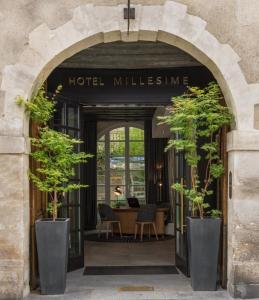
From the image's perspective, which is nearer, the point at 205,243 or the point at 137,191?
the point at 205,243

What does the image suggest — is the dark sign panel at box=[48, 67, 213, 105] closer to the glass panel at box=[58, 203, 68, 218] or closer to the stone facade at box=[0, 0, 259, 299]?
the glass panel at box=[58, 203, 68, 218]

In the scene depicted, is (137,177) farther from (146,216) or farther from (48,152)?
(48,152)

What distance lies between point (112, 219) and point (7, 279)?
623 centimetres

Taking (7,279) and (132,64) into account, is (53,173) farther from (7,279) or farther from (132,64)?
(132,64)

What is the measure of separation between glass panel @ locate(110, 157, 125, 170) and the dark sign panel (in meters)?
7.57

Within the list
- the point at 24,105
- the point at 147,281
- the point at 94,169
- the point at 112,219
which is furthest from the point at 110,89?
the point at 94,169

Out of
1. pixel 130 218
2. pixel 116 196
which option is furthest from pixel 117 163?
pixel 130 218

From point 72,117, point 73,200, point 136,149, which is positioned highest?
point 72,117

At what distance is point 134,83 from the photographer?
266 inches

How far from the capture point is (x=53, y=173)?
4.96m

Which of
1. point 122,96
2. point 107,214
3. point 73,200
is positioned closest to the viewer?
point 73,200

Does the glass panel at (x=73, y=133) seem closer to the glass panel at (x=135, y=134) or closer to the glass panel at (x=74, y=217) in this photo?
the glass panel at (x=74, y=217)

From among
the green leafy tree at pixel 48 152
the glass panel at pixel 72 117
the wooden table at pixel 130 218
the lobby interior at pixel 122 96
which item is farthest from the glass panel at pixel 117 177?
the green leafy tree at pixel 48 152

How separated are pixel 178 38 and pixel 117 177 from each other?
952 centimetres
